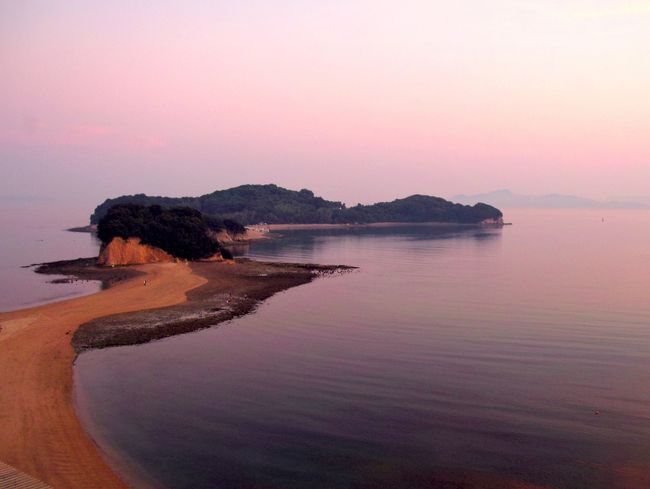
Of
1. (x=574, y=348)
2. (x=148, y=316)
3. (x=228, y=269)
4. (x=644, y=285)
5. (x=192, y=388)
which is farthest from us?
(x=228, y=269)

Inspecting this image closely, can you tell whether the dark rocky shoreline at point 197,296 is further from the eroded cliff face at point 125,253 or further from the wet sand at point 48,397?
the eroded cliff face at point 125,253

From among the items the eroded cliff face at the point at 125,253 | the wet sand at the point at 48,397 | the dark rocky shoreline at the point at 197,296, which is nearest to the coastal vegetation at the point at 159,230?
the eroded cliff face at the point at 125,253

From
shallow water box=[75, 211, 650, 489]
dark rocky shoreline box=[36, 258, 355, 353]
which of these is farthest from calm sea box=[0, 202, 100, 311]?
shallow water box=[75, 211, 650, 489]

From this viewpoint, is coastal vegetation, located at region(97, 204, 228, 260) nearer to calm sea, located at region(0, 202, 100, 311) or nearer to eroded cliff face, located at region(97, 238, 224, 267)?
eroded cliff face, located at region(97, 238, 224, 267)

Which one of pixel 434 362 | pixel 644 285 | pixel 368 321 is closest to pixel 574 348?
pixel 434 362

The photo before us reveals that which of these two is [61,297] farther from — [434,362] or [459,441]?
[459,441]

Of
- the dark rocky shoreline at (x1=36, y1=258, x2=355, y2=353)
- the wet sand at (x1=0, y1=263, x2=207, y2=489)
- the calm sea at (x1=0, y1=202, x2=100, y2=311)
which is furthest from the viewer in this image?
the calm sea at (x1=0, y1=202, x2=100, y2=311)

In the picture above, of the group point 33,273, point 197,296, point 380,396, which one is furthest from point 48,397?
point 33,273
